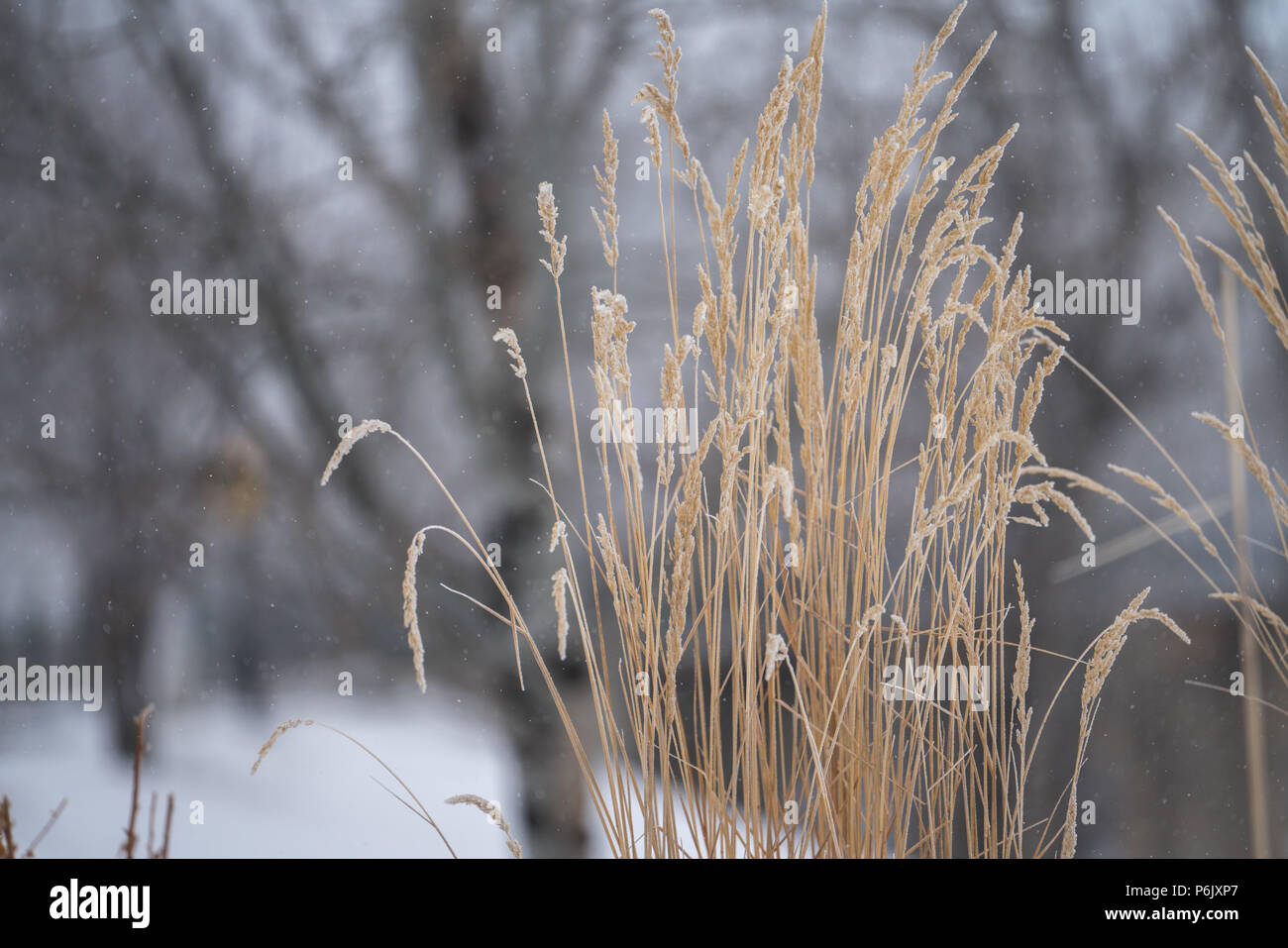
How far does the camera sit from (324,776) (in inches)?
57.2

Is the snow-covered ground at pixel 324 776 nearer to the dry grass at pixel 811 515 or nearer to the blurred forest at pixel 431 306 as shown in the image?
the blurred forest at pixel 431 306

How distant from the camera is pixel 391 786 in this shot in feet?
4.78

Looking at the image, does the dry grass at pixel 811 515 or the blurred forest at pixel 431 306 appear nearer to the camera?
the dry grass at pixel 811 515

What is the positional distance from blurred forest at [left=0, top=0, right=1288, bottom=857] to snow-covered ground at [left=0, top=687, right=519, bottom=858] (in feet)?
0.14

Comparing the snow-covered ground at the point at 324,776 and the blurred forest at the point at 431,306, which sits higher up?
the blurred forest at the point at 431,306

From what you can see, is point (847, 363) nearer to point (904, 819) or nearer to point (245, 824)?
point (904, 819)

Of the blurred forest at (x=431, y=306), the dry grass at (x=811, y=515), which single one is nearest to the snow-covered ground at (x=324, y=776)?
the blurred forest at (x=431, y=306)

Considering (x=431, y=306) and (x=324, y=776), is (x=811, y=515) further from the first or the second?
(x=324, y=776)

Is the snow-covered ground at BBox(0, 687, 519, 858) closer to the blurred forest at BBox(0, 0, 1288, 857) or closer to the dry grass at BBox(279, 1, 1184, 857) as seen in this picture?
the blurred forest at BBox(0, 0, 1288, 857)

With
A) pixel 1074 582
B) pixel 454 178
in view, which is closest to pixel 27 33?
pixel 454 178

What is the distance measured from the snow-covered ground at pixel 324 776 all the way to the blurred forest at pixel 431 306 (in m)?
0.04

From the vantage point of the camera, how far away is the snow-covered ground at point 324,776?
1443 mm
